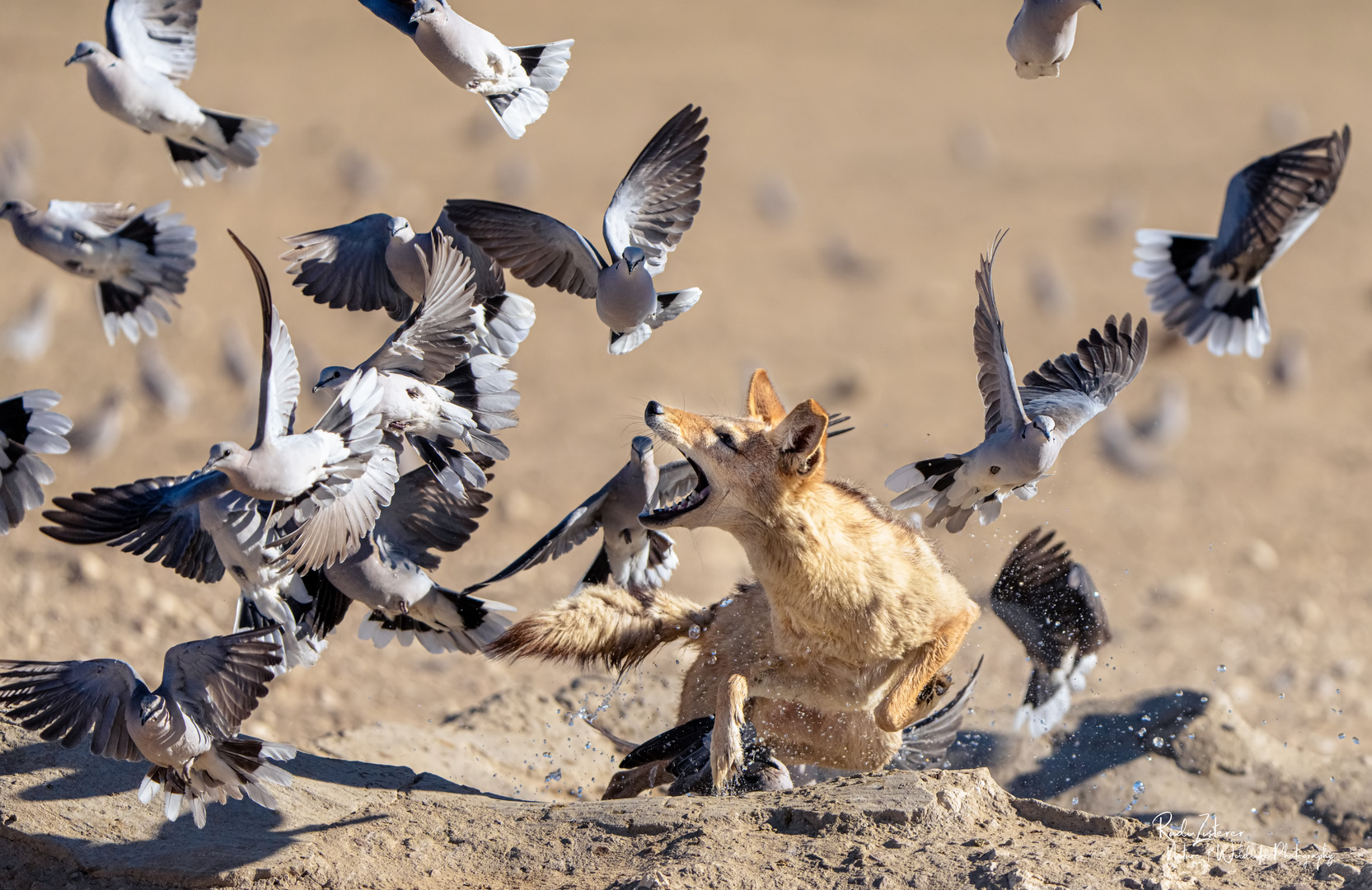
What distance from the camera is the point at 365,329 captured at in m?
13.5

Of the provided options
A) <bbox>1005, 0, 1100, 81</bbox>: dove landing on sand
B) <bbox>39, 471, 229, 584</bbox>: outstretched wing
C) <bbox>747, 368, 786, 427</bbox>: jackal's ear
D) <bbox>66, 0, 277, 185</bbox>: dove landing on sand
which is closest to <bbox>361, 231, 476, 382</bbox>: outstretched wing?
<bbox>39, 471, 229, 584</bbox>: outstretched wing

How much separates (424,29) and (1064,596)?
11.3ft

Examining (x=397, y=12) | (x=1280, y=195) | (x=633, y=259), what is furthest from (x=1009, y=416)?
(x=397, y=12)

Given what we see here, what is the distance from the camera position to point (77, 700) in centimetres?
425

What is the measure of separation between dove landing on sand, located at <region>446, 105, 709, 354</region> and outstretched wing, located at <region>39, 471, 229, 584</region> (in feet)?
4.66

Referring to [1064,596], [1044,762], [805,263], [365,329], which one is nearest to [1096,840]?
[1064,596]

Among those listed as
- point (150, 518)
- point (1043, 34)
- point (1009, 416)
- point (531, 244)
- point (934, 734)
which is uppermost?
point (1043, 34)

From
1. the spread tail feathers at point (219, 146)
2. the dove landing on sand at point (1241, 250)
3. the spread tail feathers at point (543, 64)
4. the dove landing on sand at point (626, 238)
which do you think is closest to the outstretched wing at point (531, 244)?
the dove landing on sand at point (626, 238)

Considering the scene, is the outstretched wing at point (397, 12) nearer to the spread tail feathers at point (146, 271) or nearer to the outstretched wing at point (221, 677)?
the spread tail feathers at point (146, 271)

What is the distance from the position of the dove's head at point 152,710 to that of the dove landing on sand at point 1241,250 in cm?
Result: 414

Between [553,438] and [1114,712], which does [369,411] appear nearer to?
[1114,712]

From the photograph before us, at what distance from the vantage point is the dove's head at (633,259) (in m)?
4.76

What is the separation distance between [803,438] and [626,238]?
3.52 feet

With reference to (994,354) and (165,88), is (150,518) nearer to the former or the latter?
(165,88)
